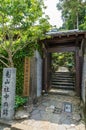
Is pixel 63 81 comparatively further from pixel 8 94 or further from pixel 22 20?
pixel 22 20

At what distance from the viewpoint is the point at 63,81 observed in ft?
37.6

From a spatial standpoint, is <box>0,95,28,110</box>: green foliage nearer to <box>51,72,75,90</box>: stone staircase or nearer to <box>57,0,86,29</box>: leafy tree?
<box>51,72,75,90</box>: stone staircase

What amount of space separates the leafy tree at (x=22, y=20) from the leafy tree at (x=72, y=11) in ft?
50.3

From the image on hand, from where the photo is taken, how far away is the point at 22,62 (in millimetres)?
7730

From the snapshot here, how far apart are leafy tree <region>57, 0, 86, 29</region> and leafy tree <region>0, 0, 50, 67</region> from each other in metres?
15.3

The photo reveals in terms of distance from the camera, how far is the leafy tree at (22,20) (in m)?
5.23

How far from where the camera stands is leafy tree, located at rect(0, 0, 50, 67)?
206 inches

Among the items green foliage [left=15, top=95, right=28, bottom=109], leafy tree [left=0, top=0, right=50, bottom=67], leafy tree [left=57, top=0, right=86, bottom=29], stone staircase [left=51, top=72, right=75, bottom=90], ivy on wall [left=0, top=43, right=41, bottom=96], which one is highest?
leafy tree [left=57, top=0, right=86, bottom=29]

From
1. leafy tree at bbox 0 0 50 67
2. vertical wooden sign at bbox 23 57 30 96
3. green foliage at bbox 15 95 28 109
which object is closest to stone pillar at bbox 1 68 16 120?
green foliage at bbox 15 95 28 109

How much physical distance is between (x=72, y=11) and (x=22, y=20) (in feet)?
57.7

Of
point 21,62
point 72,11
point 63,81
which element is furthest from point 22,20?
point 72,11

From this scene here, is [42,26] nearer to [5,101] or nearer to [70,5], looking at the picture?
[5,101]

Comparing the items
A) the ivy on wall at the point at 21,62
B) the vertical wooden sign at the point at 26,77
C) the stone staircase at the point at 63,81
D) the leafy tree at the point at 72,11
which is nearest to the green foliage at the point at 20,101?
the vertical wooden sign at the point at 26,77

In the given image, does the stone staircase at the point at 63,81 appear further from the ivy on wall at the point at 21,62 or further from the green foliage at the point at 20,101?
the green foliage at the point at 20,101
